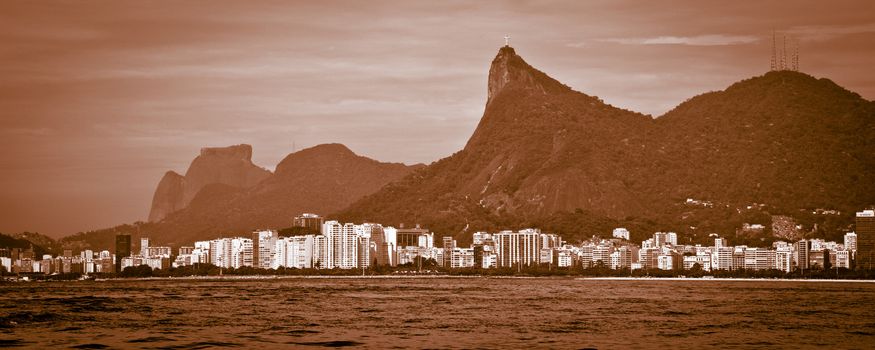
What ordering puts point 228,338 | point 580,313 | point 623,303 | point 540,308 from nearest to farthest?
point 228,338
point 580,313
point 540,308
point 623,303

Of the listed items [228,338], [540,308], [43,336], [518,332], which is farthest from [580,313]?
[43,336]

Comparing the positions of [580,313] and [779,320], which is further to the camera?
[580,313]

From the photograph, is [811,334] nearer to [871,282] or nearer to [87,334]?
[87,334]

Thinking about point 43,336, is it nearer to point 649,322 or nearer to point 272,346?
point 272,346

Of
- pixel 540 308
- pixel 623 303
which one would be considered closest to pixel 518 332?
pixel 540 308

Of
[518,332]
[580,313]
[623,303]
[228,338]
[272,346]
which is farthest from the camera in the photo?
[623,303]

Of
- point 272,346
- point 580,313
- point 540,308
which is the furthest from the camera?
point 540,308
